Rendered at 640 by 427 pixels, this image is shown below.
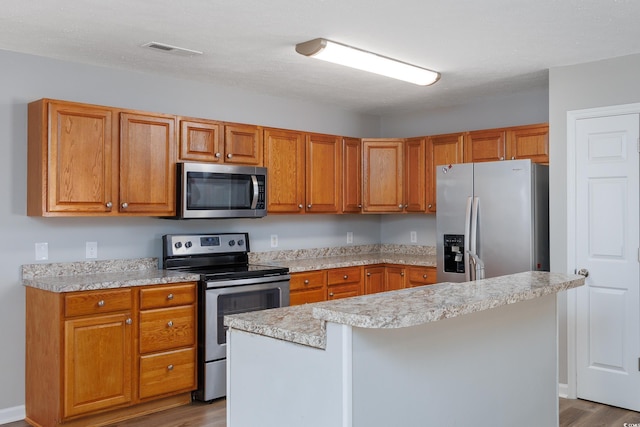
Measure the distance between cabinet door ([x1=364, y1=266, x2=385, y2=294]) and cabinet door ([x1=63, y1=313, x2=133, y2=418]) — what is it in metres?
2.31

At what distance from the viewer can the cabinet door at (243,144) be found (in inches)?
176

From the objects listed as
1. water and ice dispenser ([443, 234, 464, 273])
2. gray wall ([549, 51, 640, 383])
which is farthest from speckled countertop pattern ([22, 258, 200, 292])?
gray wall ([549, 51, 640, 383])

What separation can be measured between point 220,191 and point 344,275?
4.63ft

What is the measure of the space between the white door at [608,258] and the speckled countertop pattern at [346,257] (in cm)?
139

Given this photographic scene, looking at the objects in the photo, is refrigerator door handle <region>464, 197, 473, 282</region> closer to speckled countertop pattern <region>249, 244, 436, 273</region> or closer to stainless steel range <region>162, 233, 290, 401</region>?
speckled countertop pattern <region>249, 244, 436, 273</region>

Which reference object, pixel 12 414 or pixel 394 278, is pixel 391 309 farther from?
pixel 394 278

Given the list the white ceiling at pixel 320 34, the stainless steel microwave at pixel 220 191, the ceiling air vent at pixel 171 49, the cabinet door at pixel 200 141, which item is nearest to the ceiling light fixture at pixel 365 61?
the white ceiling at pixel 320 34

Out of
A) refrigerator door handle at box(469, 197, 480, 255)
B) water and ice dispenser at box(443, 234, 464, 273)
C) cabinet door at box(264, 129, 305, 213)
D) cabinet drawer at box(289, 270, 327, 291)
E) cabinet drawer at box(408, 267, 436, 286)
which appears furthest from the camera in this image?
cabinet drawer at box(408, 267, 436, 286)

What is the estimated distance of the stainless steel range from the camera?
3.98 m

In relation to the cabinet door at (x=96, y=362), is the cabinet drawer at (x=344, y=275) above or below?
above

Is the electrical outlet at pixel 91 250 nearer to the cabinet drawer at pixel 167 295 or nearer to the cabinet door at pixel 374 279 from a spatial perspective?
the cabinet drawer at pixel 167 295

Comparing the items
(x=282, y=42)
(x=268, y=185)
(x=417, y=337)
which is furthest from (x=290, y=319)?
(x=268, y=185)

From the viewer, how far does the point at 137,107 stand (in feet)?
14.1

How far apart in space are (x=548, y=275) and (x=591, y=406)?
5.39 feet
